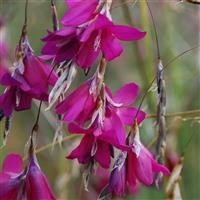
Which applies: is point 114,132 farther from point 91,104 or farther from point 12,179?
point 12,179

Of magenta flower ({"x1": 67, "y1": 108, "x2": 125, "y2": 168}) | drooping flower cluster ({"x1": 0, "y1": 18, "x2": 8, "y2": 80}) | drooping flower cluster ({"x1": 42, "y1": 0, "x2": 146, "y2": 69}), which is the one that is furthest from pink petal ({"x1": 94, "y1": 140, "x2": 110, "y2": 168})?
drooping flower cluster ({"x1": 0, "y1": 18, "x2": 8, "y2": 80})

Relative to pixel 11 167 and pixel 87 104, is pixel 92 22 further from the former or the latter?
pixel 11 167

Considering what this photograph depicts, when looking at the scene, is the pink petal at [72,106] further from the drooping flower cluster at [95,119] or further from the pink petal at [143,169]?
the pink petal at [143,169]

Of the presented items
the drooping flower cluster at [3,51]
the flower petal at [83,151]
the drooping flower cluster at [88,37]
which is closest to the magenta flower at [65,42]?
the drooping flower cluster at [88,37]

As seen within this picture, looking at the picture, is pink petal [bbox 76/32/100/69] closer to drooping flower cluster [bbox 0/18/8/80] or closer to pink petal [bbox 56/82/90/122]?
pink petal [bbox 56/82/90/122]

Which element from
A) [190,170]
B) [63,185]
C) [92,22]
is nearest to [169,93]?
[190,170]

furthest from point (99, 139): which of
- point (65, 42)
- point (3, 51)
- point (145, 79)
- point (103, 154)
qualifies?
point (3, 51)
